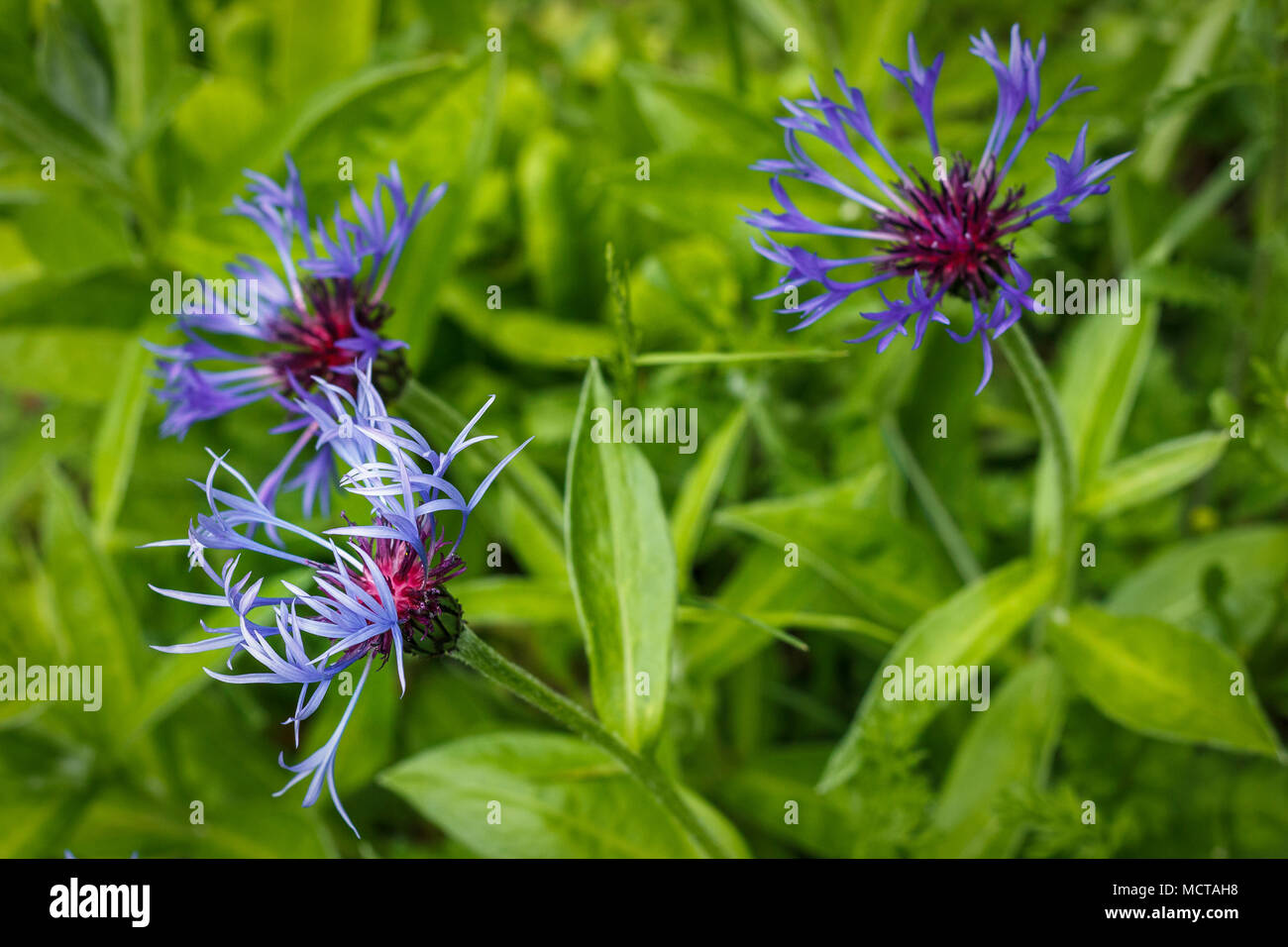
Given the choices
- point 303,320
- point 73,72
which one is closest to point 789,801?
point 303,320

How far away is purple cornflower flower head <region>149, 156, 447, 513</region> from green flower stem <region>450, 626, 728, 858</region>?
515 mm

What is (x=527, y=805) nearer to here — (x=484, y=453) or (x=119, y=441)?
(x=484, y=453)

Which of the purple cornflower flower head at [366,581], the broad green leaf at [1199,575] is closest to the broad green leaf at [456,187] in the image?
the purple cornflower flower head at [366,581]

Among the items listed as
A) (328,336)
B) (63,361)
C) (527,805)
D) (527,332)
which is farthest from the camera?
(527,332)

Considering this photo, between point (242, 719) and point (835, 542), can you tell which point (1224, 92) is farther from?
point (242, 719)

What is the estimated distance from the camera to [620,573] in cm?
158

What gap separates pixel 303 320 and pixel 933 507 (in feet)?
4.43

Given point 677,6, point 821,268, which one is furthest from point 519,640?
point 677,6

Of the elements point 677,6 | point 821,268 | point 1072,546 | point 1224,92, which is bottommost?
point 1072,546

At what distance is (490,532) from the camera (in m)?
2.66

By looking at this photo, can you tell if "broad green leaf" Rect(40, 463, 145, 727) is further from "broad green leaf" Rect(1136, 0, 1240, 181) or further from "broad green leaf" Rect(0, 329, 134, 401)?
"broad green leaf" Rect(1136, 0, 1240, 181)

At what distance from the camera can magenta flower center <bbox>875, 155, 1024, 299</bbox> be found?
4.59 feet
